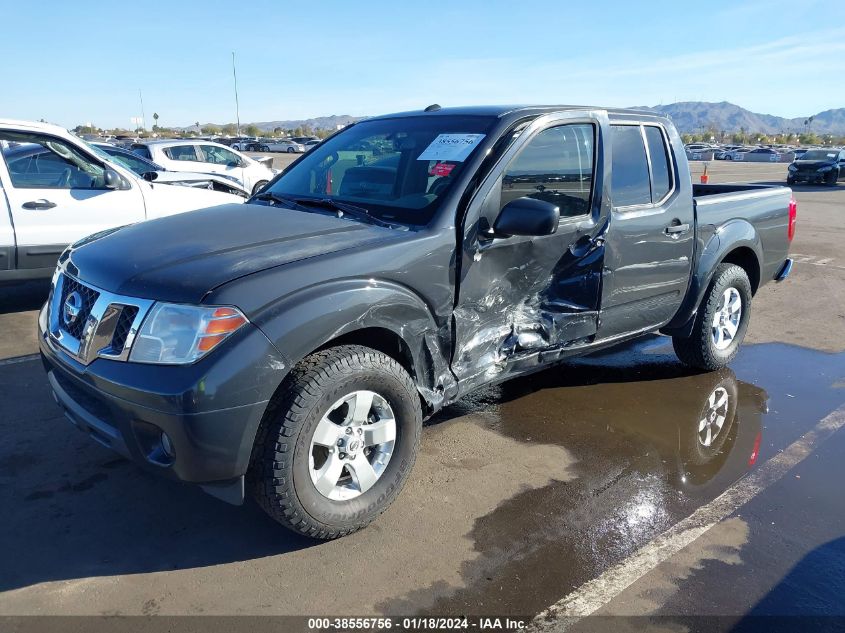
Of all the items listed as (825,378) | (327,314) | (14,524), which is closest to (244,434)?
(327,314)

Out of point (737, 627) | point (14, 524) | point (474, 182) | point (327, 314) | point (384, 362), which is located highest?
point (474, 182)

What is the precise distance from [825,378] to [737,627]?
11.1 feet

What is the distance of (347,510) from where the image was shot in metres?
2.99

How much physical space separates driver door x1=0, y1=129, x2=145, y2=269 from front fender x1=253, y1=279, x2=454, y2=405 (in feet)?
14.6

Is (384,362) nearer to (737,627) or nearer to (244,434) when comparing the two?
(244,434)

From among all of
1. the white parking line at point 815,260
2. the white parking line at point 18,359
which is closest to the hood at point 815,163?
the white parking line at point 815,260

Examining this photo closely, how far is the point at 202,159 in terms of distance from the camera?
14.2 m

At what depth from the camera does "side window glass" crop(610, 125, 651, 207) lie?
4.16 metres

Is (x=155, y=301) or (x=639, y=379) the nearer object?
(x=155, y=301)

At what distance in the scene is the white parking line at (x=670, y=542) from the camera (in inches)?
103

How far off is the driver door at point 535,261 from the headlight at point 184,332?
1.20 m

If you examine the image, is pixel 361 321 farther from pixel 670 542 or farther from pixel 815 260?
pixel 815 260

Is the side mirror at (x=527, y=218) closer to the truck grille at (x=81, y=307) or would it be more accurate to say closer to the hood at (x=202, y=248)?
the hood at (x=202, y=248)

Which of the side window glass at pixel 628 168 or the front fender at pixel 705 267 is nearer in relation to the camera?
the side window glass at pixel 628 168
